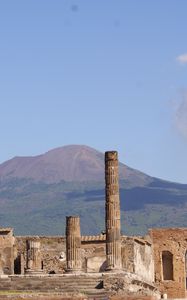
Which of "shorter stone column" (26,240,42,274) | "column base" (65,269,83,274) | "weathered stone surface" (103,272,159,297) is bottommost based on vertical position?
"weathered stone surface" (103,272,159,297)

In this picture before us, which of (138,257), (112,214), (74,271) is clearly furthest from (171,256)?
(112,214)

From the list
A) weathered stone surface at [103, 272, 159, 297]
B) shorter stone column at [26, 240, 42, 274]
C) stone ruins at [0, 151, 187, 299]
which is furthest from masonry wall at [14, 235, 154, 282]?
weathered stone surface at [103, 272, 159, 297]

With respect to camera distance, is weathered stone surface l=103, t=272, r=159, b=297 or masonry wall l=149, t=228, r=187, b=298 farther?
masonry wall l=149, t=228, r=187, b=298

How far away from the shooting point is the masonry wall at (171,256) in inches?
2758

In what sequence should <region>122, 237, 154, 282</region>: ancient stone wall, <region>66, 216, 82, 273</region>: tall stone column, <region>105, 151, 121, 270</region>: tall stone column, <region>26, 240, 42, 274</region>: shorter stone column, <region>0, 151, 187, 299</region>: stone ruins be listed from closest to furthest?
<region>0, 151, 187, 299</region>: stone ruins → <region>105, 151, 121, 270</region>: tall stone column → <region>66, 216, 82, 273</region>: tall stone column → <region>26, 240, 42, 274</region>: shorter stone column → <region>122, 237, 154, 282</region>: ancient stone wall

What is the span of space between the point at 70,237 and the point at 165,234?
38.9 ft

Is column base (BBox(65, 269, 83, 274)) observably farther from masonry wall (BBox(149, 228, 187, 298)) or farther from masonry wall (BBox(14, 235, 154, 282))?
masonry wall (BBox(149, 228, 187, 298))

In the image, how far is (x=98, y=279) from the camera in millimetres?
52844

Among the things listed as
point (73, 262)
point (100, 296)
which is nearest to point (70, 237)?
point (73, 262)

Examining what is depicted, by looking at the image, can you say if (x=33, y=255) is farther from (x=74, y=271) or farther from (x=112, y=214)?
(x=112, y=214)

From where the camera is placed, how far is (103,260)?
64.6 metres

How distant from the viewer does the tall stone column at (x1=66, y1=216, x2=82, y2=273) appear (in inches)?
2318

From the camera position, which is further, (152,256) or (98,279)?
(152,256)

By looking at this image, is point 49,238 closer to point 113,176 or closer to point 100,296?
point 113,176
